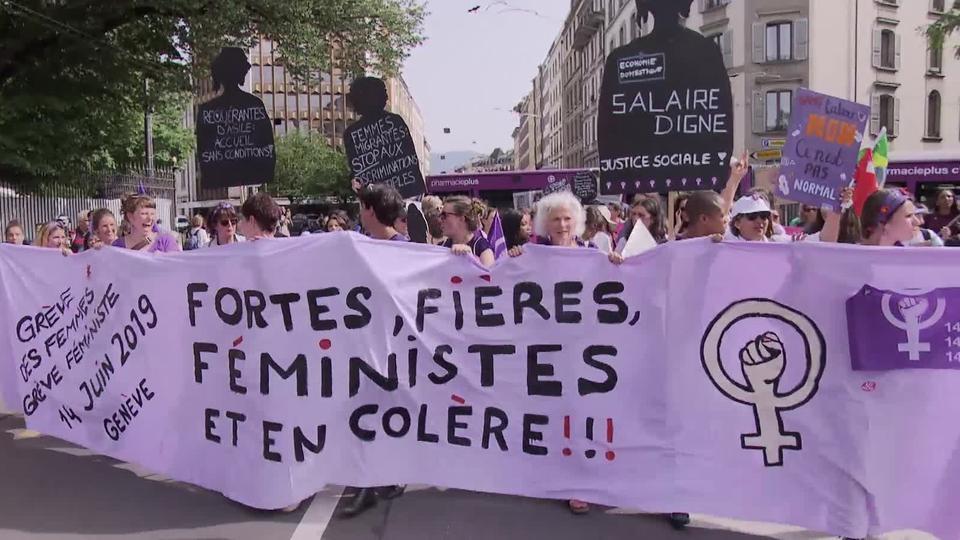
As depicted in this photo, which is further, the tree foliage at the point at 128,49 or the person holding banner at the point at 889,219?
the tree foliage at the point at 128,49

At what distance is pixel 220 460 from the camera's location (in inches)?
195

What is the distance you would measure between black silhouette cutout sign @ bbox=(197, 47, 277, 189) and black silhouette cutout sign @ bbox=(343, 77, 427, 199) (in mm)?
952

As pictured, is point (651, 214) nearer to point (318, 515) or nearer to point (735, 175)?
point (735, 175)

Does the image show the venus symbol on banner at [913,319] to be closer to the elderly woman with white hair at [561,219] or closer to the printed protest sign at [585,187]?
the elderly woman with white hair at [561,219]

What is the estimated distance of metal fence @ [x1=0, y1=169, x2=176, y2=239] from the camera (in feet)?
62.7

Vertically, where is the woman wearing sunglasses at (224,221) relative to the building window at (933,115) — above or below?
below

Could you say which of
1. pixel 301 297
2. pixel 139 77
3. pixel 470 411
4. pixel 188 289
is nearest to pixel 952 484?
pixel 470 411

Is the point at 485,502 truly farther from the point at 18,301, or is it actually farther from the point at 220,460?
the point at 18,301

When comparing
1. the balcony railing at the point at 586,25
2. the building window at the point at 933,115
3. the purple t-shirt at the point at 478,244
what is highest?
the balcony railing at the point at 586,25

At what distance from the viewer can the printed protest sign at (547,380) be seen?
13.0 ft

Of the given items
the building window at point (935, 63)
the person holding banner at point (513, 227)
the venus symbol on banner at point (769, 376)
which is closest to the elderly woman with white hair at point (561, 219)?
the venus symbol on banner at point (769, 376)

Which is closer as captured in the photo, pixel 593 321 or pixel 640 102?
pixel 593 321

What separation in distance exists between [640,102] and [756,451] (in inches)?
121

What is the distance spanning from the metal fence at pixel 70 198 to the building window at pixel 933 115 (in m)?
34.4
